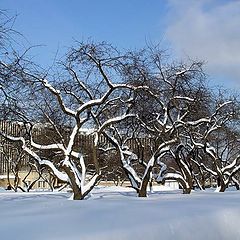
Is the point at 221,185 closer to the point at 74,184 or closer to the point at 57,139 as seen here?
the point at 57,139

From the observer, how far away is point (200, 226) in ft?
20.6

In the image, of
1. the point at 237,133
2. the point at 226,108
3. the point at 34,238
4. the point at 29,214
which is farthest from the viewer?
the point at 237,133

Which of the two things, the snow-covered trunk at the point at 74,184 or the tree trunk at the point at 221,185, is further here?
the tree trunk at the point at 221,185

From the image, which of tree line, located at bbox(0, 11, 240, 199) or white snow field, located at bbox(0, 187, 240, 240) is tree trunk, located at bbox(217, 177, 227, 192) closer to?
tree line, located at bbox(0, 11, 240, 199)

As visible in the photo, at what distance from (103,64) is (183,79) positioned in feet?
13.1

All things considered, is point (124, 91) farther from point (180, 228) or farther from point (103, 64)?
point (180, 228)

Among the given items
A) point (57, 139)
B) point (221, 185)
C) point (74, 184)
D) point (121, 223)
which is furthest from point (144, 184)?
point (121, 223)

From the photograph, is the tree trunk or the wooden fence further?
the tree trunk

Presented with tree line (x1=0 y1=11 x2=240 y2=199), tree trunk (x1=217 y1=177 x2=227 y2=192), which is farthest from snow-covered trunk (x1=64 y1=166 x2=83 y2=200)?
tree trunk (x1=217 y1=177 x2=227 y2=192)

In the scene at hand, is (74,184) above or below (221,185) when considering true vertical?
above

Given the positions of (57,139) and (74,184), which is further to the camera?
(57,139)

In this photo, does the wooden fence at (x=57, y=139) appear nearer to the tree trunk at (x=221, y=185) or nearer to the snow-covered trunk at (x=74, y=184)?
the snow-covered trunk at (x=74, y=184)

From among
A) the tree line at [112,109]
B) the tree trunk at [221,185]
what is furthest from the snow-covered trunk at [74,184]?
the tree trunk at [221,185]

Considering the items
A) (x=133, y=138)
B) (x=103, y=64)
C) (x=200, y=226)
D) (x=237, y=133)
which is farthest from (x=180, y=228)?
(x=237, y=133)
